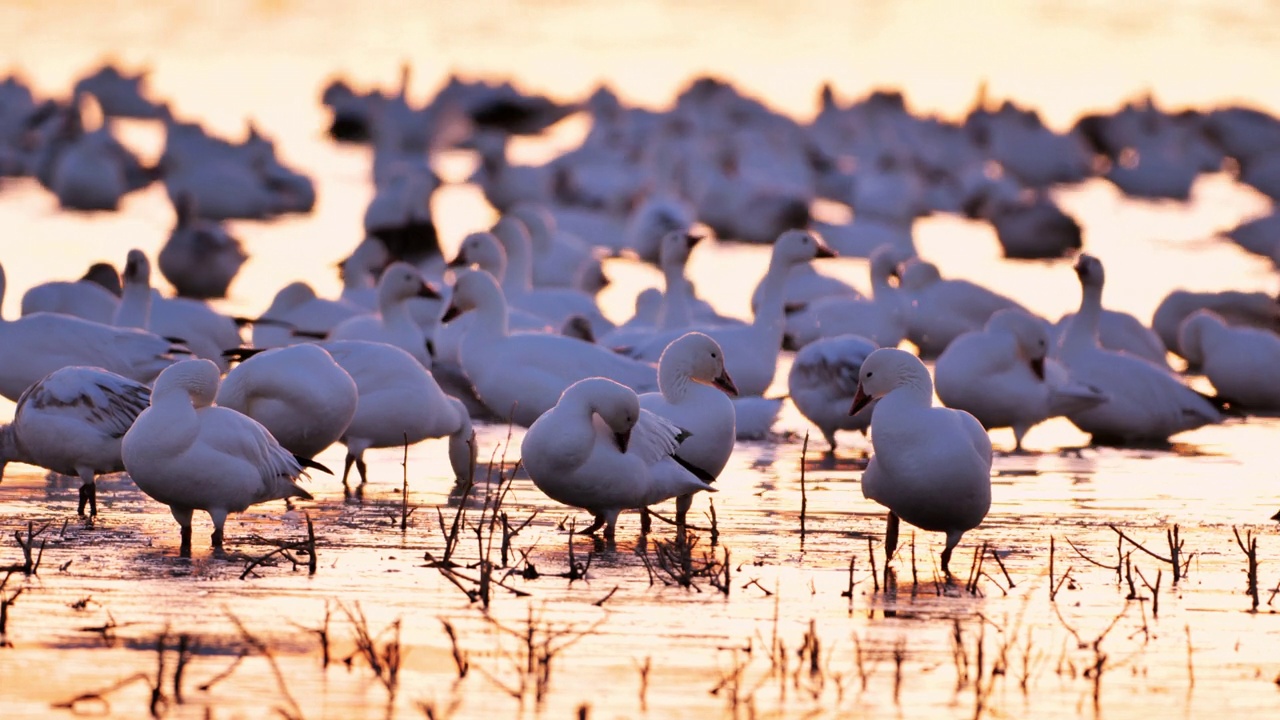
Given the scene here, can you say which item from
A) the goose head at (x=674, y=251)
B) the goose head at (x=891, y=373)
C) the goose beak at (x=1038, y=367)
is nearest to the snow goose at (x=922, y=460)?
the goose head at (x=891, y=373)

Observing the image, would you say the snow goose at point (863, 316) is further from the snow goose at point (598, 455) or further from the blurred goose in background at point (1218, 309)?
the snow goose at point (598, 455)

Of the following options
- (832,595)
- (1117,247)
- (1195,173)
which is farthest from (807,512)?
(1195,173)

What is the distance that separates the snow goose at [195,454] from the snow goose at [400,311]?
425cm

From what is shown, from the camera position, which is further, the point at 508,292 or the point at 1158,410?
the point at 508,292

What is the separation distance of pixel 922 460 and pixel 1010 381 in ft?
13.1

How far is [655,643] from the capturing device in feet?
20.3

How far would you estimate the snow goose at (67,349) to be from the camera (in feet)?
33.0

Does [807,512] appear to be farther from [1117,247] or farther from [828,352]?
[1117,247]

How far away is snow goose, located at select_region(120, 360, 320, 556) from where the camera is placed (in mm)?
7355

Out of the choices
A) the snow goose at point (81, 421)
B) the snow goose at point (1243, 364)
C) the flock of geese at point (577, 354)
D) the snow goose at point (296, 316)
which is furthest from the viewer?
the snow goose at point (296, 316)

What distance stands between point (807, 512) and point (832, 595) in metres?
1.83

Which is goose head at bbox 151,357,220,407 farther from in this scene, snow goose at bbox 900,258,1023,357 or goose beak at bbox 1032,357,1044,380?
snow goose at bbox 900,258,1023,357

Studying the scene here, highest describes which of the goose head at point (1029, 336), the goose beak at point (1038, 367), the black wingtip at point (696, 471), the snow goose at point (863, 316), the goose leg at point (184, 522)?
the snow goose at point (863, 316)

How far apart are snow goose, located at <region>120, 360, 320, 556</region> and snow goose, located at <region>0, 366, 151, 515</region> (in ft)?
2.40
